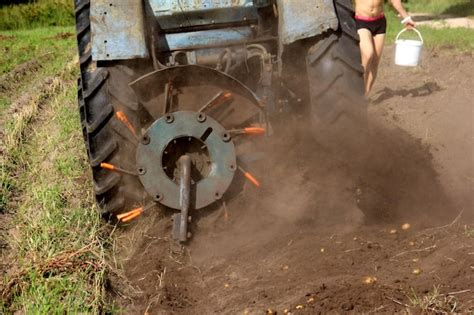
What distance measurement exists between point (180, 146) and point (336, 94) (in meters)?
0.95

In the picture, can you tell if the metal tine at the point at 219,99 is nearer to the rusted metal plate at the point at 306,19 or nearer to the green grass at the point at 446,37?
the rusted metal plate at the point at 306,19

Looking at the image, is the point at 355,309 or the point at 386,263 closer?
the point at 355,309

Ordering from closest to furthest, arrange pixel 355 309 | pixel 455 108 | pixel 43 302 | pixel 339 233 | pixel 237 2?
pixel 355 309 → pixel 43 302 → pixel 339 233 → pixel 237 2 → pixel 455 108

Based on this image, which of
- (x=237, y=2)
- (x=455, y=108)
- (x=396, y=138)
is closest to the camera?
(x=237, y=2)

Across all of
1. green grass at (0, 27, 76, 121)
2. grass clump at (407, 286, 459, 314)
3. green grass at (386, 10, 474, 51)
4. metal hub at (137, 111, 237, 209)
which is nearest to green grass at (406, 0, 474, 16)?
green grass at (386, 10, 474, 51)

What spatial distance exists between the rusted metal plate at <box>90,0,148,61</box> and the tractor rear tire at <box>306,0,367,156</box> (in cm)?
101

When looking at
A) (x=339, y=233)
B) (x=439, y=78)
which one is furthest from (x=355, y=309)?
(x=439, y=78)

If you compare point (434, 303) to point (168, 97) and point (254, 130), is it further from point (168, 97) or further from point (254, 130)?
point (168, 97)

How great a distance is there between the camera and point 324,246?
11.1 ft

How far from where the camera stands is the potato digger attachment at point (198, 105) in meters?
3.53

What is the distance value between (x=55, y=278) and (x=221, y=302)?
82 centimetres

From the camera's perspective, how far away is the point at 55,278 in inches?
124

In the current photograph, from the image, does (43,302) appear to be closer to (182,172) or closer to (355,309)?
(182,172)

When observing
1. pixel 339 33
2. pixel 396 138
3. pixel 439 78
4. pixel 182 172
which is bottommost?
pixel 439 78
